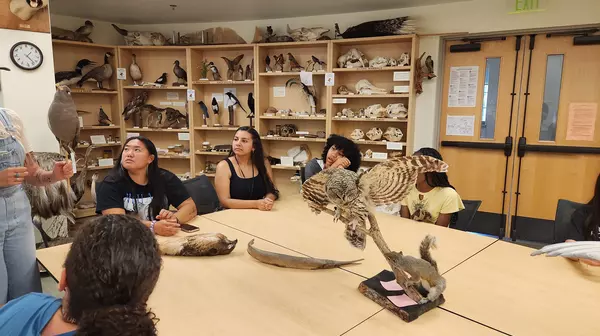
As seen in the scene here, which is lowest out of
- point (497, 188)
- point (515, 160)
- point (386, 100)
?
point (497, 188)

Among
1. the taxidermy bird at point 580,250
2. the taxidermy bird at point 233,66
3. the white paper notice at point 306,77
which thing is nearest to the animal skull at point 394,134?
the white paper notice at point 306,77

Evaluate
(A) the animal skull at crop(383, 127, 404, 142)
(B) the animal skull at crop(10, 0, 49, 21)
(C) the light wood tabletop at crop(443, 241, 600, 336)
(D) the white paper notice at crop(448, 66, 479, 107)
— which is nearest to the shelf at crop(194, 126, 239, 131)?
(A) the animal skull at crop(383, 127, 404, 142)

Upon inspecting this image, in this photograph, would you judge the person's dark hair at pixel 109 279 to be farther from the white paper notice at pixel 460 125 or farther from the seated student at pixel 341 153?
the white paper notice at pixel 460 125

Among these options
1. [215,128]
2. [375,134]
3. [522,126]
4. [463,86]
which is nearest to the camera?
[522,126]

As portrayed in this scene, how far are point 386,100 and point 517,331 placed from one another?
10.7ft

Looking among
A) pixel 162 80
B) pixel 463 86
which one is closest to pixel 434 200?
pixel 463 86

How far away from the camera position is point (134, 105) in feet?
15.7

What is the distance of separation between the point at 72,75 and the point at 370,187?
4.30m

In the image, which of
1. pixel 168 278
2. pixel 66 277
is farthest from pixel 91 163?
pixel 66 277

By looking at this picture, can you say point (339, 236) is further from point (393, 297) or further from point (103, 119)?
point (103, 119)

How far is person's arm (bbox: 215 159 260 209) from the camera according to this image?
247cm

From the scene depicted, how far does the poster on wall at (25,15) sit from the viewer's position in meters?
2.71

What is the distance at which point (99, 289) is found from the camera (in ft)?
2.37

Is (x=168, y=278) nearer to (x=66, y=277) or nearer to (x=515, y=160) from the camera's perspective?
(x=66, y=277)
